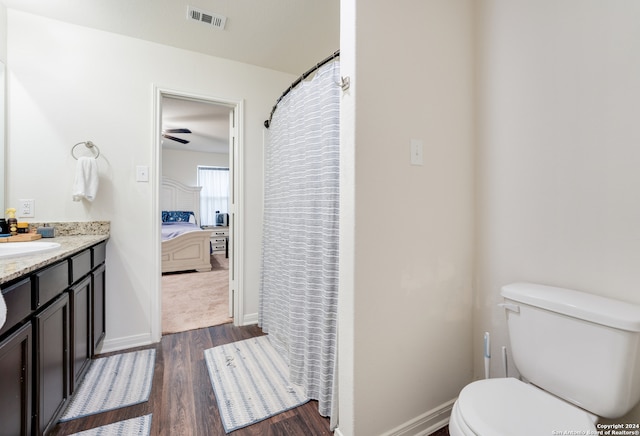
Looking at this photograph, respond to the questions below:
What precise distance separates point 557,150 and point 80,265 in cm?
238

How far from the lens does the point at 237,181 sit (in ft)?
8.21

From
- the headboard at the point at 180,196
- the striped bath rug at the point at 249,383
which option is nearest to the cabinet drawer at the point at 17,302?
the striped bath rug at the point at 249,383

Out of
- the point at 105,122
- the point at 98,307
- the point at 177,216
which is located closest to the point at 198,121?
the point at 105,122

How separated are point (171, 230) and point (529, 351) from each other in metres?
4.95

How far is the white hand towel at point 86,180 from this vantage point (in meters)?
1.87

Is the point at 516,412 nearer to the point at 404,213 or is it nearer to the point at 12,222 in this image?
the point at 404,213

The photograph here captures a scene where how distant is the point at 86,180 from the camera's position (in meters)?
1.90

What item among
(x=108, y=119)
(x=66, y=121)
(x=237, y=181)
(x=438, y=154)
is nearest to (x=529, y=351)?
(x=438, y=154)

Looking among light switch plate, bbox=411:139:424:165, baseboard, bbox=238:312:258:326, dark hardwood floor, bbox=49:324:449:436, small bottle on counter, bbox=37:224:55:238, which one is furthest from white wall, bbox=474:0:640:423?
small bottle on counter, bbox=37:224:55:238

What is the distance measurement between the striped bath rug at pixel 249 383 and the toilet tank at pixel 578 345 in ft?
3.74

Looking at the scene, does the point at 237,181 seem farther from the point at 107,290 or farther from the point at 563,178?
the point at 563,178

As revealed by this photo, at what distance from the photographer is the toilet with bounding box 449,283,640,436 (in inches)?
32.8

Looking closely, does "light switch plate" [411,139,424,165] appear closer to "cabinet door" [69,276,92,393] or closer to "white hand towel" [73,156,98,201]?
"cabinet door" [69,276,92,393]

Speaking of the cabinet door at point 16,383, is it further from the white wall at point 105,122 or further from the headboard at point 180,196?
the headboard at point 180,196
